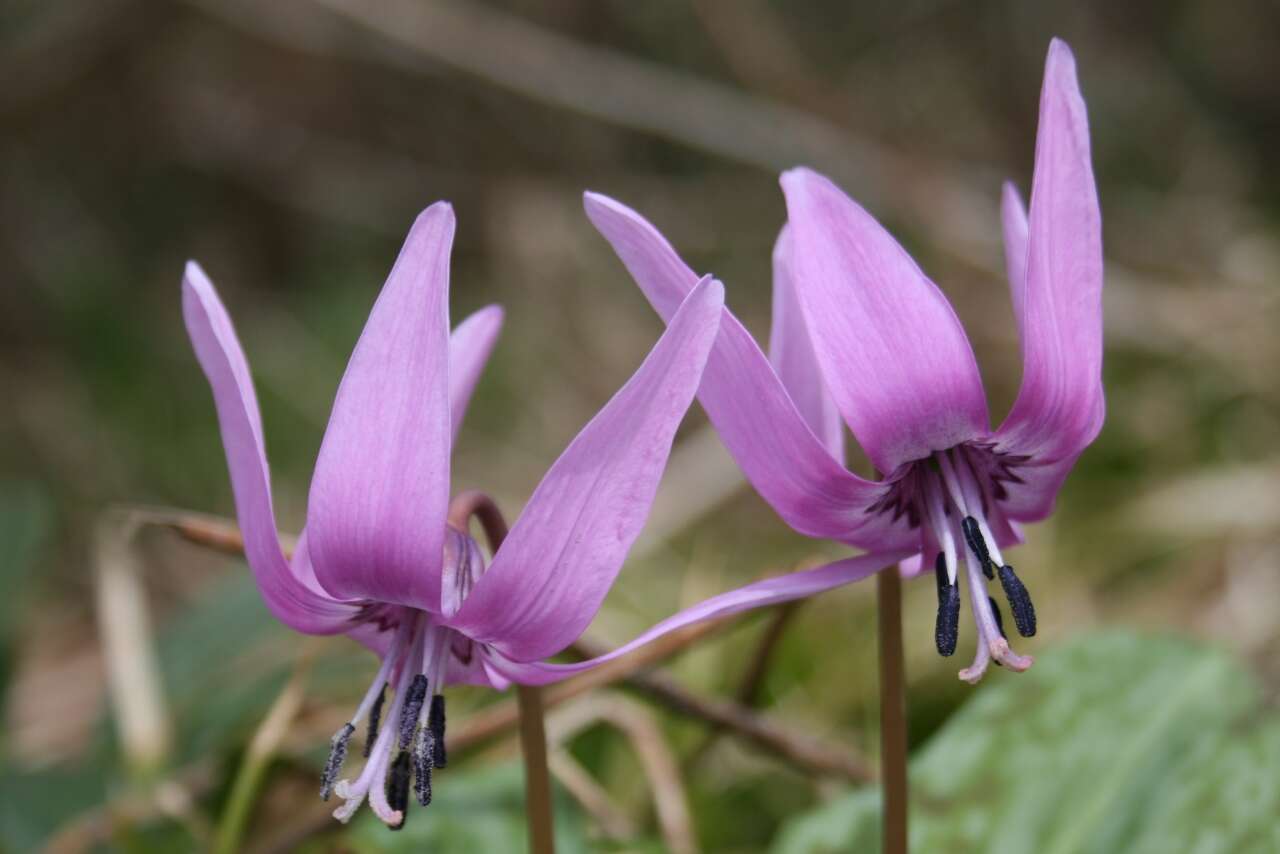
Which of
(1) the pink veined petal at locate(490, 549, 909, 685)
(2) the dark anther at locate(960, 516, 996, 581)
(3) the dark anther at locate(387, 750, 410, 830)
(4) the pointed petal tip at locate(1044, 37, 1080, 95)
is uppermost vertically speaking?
(4) the pointed petal tip at locate(1044, 37, 1080, 95)

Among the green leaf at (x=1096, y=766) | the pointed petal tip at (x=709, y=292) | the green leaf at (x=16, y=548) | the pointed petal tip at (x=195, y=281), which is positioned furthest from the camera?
the green leaf at (x=16, y=548)

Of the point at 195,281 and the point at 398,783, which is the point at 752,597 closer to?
the point at 398,783

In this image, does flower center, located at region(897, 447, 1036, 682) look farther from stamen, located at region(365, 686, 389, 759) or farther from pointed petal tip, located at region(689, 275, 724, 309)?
stamen, located at region(365, 686, 389, 759)

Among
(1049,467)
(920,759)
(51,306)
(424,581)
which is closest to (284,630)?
(920,759)

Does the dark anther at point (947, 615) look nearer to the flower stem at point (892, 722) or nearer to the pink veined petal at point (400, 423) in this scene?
the flower stem at point (892, 722)

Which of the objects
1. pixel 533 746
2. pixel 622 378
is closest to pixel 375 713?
pixel 533 746

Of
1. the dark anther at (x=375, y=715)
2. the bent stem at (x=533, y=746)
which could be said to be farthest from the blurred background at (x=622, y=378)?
the bent stem at (x=533, y=746)

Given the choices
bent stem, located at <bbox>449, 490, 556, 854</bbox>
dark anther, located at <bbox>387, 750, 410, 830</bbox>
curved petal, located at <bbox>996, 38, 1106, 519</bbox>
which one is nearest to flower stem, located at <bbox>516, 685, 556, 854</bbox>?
bent stem, located at <bbox>449, 490, 556, 854</bbox>
